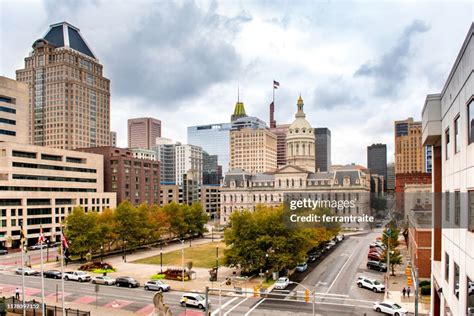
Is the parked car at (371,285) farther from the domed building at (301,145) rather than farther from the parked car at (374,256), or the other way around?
the domed building at (301,145)

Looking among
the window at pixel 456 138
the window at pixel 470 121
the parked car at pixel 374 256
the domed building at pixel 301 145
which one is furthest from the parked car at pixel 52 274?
the domed building at pixel 301 145

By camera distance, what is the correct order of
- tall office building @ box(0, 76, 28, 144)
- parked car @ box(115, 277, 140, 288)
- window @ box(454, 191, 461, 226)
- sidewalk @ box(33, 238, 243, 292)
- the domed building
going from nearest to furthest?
1. window @ box(454, 191, 461, 226)
2. parked car @ box(115, 277, 140, 288)
3. sidewalk @ box(33, 238, 243, 292)
4. tall office building @ box(0, 76, 28, 144)
5. the domed building

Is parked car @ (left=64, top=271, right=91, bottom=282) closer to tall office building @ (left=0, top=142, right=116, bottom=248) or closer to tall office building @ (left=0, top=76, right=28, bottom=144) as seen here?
tall office building @ (left=0, top=142, right=116, bottom=248)

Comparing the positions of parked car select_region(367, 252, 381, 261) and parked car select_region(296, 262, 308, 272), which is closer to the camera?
parked car select_region(296, 262, 308, 272)

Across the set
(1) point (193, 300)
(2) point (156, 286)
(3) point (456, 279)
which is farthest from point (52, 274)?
(3) point (456, 279)

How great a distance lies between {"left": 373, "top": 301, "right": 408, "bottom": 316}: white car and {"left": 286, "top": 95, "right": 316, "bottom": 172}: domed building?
113847 mm

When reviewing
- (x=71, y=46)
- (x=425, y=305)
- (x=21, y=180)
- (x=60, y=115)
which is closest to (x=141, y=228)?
(x=21, y=180)

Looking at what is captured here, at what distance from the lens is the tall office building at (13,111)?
8325cm

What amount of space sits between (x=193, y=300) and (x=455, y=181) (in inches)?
1090

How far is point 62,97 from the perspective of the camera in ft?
509

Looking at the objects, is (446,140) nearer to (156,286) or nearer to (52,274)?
(156,286)

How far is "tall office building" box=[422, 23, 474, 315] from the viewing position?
14586mm

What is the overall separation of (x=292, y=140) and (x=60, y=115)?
301 feet

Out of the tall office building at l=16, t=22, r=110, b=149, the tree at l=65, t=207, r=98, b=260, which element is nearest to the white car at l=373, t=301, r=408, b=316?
the tree at l=65, t=207, r=98, b=260
